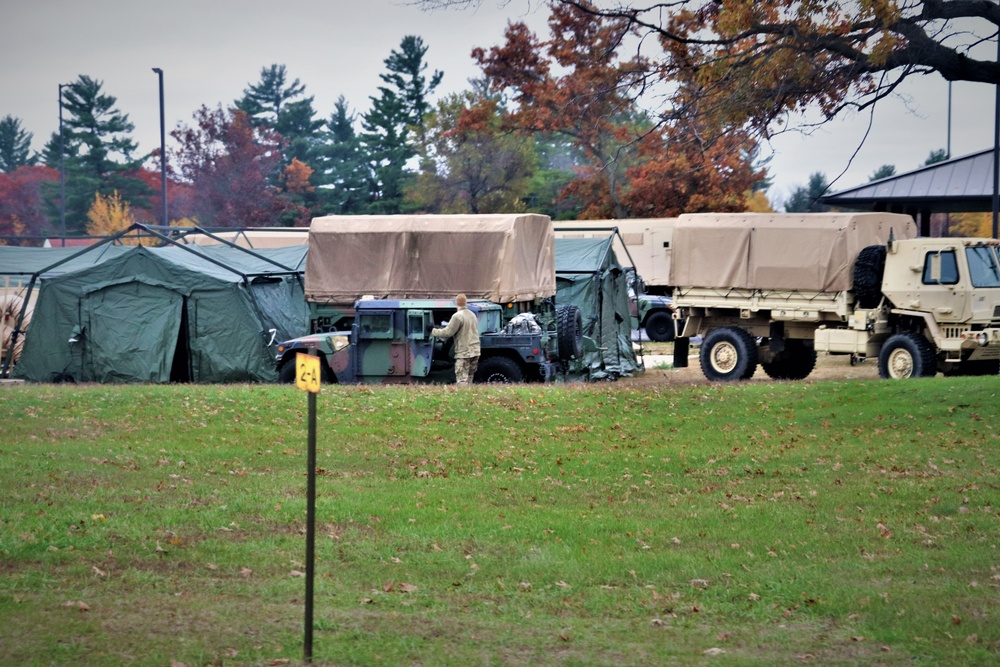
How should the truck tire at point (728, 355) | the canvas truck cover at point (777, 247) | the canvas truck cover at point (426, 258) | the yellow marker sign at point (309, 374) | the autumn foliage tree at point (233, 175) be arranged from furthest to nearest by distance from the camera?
the autumn foliage tree at point (233, 175), the truck tire at point (728, 355), the canvas truck cover at point (426, 258), the canvas truck cover at point (777, 247), the yellow marker sign at point (309, 374)

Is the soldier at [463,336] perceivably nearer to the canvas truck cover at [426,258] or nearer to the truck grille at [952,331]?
the canvas truck cover at [426,258]

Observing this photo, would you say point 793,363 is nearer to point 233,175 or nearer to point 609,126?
point 609,126

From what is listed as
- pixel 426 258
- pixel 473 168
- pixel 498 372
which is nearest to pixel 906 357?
pixel 498 372

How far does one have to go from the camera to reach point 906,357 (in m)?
20.5

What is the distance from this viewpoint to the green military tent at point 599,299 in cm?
2498

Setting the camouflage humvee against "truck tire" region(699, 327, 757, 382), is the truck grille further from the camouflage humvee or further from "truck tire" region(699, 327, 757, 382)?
the camouflage humvee

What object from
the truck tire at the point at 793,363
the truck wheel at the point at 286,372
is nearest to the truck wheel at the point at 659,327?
the truck tire at the point at 793,363

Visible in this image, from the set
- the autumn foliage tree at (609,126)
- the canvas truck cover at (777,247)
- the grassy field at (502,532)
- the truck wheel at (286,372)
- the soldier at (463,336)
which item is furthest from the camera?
the canvas truck cover at (777,247)

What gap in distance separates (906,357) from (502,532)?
12707 millimetres

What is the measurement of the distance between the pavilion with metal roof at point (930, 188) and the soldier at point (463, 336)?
41.5 ft

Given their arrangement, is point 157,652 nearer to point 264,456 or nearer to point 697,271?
point 264,456

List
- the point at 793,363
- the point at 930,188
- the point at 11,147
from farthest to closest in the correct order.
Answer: the point at 11,147 → the point at 930,188 → the point at 793,363

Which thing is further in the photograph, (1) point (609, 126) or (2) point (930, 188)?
(1) point (609, 126)

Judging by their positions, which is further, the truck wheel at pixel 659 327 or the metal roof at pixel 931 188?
the truck wheel at pixel 659 327
